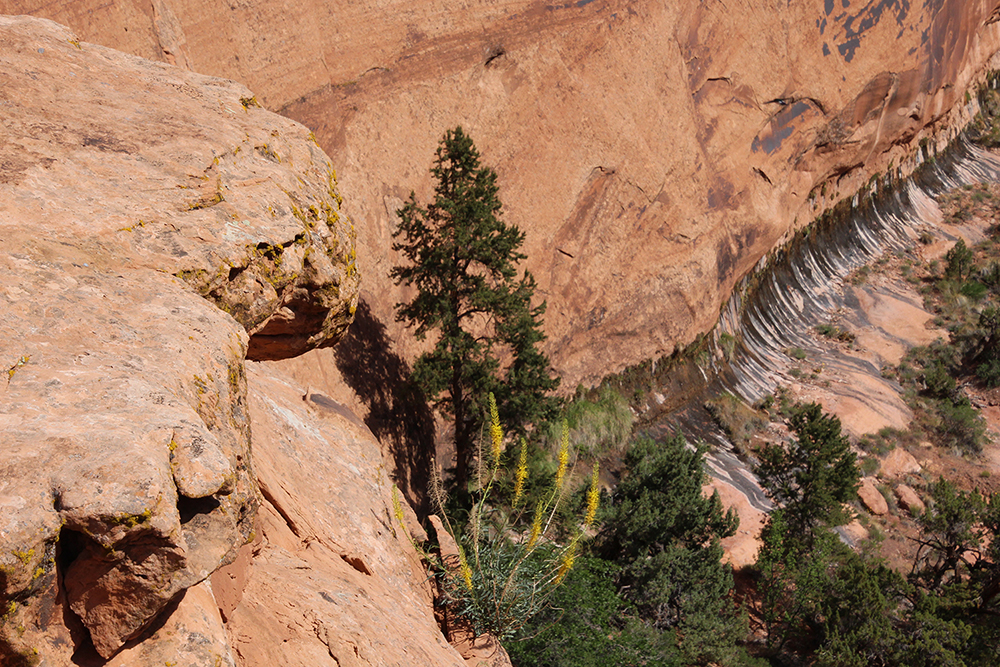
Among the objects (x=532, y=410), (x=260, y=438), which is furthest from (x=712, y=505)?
(x=260, y=438)

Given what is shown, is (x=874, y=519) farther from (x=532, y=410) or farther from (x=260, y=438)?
(x=260, y=438)

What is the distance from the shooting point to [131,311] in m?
4.67

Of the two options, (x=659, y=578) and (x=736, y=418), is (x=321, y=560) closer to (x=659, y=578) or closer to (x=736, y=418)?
(x=659, y=578)

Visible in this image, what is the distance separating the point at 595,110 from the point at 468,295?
9659 millimetres

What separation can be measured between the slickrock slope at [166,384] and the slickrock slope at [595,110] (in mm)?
11597

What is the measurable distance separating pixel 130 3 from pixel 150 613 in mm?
17480

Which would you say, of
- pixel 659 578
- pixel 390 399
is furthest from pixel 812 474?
pixel 390 399

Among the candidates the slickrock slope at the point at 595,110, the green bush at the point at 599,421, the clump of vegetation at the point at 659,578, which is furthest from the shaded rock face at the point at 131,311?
the green bush at the point at 599,421

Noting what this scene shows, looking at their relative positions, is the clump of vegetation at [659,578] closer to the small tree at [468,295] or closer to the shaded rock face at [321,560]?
the small tree at [468,295]

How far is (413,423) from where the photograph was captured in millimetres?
18812

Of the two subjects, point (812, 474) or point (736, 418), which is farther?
point (736, 418)

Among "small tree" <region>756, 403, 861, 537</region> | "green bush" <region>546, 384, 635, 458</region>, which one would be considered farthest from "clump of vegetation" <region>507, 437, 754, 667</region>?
"small tree" <region>756, 403, 861, 537</region>

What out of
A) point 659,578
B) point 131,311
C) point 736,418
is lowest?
point 131,311

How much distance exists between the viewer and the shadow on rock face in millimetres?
17906
